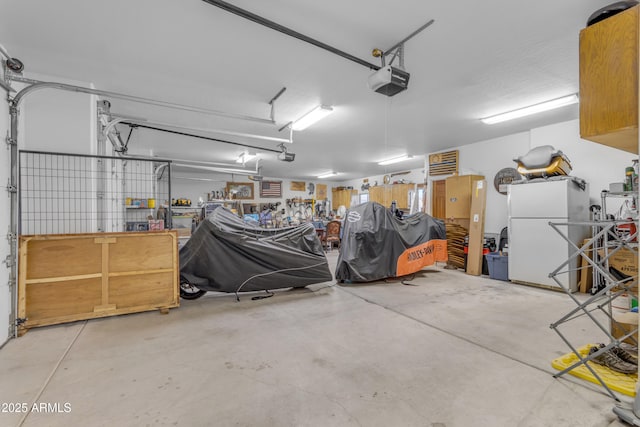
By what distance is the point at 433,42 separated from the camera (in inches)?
113

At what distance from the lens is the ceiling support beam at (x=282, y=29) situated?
2295 mm

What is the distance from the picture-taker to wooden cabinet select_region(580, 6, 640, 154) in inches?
63.6

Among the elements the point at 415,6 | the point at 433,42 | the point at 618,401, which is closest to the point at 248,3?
the point at 415,6

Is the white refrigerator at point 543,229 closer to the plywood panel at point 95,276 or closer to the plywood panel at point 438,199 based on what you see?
the plywood panel at point 438,199

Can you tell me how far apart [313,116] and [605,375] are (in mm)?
4565

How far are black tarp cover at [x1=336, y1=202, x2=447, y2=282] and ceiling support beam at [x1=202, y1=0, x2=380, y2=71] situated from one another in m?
2.54

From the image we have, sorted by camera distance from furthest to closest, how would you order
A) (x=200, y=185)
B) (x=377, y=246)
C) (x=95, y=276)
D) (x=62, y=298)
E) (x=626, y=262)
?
(x=200, y=185) → (x=377, y=246) → (x=626, y=262) → (x=95, y=276) → (x=62, y=298)

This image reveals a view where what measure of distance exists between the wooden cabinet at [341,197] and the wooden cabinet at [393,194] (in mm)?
1736

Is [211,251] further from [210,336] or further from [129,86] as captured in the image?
[129,86]

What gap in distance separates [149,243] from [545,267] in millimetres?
6209

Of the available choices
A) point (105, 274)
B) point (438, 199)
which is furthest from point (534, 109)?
point (105, 274)

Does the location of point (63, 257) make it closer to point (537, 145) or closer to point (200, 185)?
point (537, 145)

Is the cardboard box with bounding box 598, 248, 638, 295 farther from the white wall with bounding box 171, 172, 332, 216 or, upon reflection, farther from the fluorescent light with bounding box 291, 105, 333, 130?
the white wall with bounding box 171, 172, 332, 216

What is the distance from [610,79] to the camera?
1693 mm
